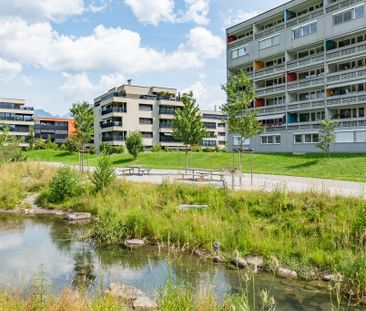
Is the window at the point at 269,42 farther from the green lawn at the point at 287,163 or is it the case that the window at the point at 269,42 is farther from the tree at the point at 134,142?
the tree at the point at 134,142

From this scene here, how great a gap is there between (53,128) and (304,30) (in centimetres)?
9613

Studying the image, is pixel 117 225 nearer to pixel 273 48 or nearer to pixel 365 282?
pixel 365 282

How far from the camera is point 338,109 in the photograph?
50.2 m

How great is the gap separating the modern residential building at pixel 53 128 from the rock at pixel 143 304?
12384 cm

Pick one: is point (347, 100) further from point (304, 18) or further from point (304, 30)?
point (304, 18)

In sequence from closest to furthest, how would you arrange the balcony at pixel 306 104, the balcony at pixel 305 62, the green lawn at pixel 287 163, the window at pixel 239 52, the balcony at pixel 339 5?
the green lawn at pixel 287 163, the balcony at pixel 339 5, the balcony at pixel 306 104, the balcony at pixel 305 62, the window at pixel 239 52

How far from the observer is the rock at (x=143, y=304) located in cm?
866

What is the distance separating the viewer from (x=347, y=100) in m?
47.5

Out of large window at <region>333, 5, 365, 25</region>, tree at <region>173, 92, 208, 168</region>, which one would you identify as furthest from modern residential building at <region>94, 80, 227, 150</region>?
tree at <region>173, 92, 208, 168</region>

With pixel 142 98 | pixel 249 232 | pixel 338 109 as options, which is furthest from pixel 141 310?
pixel 142 98

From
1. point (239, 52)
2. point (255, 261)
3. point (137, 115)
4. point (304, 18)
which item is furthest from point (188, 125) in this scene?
point (137, 115)

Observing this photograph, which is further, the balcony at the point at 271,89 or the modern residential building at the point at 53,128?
the modern residential building at the point at 53,128

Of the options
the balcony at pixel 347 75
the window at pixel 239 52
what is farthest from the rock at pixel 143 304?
the window at pixel 239 52

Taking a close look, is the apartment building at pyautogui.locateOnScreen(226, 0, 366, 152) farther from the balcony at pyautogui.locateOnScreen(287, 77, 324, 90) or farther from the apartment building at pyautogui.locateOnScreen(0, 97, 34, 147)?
the apartment building at pyautogui.locateOnScreen(0, 97, 34, 147)
